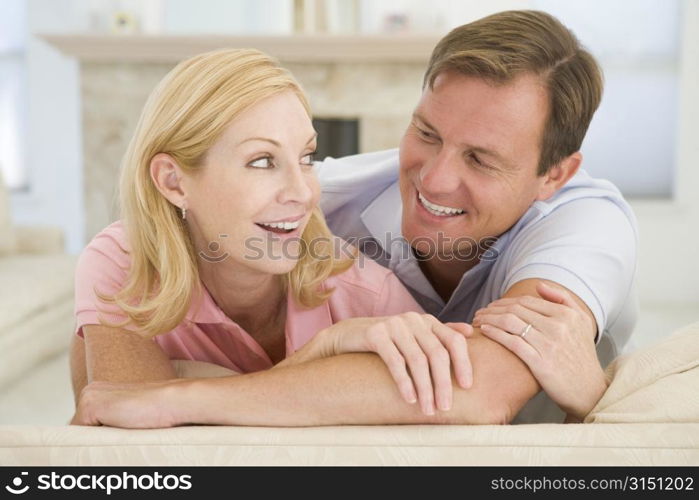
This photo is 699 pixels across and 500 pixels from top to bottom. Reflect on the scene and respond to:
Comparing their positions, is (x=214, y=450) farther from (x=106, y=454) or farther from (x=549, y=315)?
(x=549, y=315)

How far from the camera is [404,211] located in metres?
1.93

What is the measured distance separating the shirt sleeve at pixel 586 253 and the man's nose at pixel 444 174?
0.18 m

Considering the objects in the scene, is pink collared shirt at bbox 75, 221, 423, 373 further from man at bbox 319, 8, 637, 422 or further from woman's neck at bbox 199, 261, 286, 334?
man at bbox 319, 8, 637, 422

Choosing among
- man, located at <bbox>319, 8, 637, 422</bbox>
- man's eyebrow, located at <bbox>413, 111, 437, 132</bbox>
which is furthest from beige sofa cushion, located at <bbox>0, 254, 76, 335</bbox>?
man's eyebrow, located at <bbox>413, 111, 437, 132</bbox>

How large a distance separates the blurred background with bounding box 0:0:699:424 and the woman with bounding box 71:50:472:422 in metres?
3.20

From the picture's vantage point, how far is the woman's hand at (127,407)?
1.30 metres

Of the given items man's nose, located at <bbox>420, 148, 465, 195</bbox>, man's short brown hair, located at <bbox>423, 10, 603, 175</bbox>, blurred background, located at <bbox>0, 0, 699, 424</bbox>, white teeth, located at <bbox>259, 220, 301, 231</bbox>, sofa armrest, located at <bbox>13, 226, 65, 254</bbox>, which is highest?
man's short brown hair, located at <bbox>423, 10, 603, 175</bbox>

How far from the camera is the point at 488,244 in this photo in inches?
76.4

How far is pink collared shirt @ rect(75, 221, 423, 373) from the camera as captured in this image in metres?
1.71

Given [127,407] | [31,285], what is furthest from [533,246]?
[31,285]

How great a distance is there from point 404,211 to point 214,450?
0.84 metres

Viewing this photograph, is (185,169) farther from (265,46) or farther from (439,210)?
(265,46)

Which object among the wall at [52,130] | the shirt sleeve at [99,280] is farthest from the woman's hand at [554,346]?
the wall at [52,130]
